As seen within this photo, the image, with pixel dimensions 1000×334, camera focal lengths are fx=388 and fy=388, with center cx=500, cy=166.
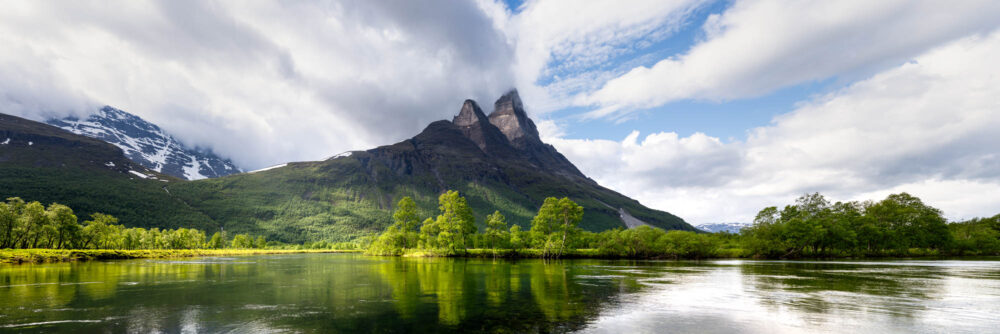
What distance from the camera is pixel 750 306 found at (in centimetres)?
2362

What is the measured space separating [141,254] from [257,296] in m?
108

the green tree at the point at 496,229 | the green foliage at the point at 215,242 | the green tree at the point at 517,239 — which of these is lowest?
the green foliage at the point at 215,242

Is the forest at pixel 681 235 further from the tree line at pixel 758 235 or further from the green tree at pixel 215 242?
the green tree at pixel 215 242

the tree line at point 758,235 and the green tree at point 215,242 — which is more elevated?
the tree line at point 758,235

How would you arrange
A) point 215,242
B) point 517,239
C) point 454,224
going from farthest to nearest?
point 215,242 → point 517,239 → point 454,224

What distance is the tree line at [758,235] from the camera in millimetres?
95938

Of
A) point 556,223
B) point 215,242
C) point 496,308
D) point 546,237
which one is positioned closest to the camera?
point 496,308

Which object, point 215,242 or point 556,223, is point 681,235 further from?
point 215,242

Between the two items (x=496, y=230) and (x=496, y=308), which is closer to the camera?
(x=496, y=308)

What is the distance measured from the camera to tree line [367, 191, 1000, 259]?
95.9 m

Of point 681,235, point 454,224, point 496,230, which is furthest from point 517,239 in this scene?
point 681,235

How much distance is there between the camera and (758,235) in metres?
102

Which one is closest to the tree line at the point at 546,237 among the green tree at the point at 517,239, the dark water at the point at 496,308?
the green tree at the point at 517,239

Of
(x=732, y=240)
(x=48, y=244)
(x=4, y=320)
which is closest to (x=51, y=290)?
(x=4, y=320)
